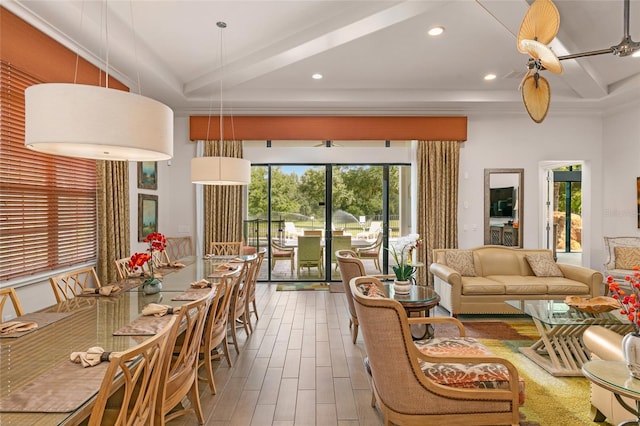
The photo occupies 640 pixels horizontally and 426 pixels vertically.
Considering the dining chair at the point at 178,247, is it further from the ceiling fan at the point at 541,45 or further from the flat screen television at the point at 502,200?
the ceiling fan at the point at 541,45

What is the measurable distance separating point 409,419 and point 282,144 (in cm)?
558

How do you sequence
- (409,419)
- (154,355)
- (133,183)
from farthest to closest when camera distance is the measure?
1. (133,183)
2. (409,419)
3. (154,355)

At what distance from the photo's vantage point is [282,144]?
22.5 feet

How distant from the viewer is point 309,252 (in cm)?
688

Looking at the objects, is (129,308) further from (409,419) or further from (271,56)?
(271,56)

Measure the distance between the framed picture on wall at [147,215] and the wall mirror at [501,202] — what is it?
231 inches

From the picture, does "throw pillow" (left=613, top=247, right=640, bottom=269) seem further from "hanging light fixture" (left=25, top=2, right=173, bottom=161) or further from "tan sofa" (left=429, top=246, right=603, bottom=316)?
"hanging light fixture" (left=25, top=2, right=173, bottom=161)

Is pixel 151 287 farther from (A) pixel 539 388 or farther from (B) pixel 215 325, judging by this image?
(A) pixel 539 388

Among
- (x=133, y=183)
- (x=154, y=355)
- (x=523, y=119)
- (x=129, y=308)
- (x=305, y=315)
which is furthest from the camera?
(x=523, y=119)

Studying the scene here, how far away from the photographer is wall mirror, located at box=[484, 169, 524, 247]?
21.8ft

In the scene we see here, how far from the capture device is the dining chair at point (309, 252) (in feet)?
22.5

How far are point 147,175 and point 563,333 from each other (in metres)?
5.89

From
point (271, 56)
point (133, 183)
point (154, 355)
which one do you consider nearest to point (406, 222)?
point (271, 56)

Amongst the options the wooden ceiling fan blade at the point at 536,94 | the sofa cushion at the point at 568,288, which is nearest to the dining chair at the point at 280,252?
the sofa cushion at the point at 568,288
